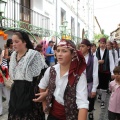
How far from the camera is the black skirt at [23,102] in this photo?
311 centimetres

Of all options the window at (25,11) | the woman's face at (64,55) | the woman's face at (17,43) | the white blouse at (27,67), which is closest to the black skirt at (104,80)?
the white blouse at (27,67)

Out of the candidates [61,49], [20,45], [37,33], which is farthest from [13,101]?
[37,33]

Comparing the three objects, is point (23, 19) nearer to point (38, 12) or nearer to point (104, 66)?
point (38, 12)

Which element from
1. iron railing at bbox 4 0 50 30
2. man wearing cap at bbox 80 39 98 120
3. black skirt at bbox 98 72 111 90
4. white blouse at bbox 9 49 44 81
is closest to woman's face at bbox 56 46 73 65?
white blouse at bbox 9 49 44 81

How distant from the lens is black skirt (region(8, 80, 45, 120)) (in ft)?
10.2

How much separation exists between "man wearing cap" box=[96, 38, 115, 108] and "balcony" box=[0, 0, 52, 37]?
16.9 ft

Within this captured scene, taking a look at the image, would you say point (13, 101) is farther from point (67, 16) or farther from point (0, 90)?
point (67, 16)

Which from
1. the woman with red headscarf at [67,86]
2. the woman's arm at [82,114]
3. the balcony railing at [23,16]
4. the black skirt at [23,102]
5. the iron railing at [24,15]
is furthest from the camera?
the iron railing at [24,15]

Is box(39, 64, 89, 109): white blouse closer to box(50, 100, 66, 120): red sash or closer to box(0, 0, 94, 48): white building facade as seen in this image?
box(50, 100, 66, 120): red sash

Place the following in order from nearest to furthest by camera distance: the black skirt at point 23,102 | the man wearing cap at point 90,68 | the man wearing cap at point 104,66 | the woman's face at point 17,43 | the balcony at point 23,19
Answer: the black skirt at point 23,102 → the woman's face at point 17,43 → the man wearing cap at point 90,68 → the man wearing cap at point 104,66 → the balcony at point 23,19

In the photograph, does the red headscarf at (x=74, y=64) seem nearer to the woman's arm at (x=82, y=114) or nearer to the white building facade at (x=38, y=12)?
the woman's arm at (x=82, y=114)

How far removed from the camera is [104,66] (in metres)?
5.95

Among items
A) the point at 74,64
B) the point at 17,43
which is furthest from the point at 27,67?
the point at 74,64

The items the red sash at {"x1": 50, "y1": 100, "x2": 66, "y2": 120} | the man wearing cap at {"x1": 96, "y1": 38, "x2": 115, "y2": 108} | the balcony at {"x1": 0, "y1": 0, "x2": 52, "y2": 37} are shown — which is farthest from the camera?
the balcony at {"x1": 0, "y1": 0, "x2": 52, "y2": 37}
